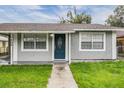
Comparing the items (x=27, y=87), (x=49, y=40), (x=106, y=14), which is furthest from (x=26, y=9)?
(x=27, y=87)

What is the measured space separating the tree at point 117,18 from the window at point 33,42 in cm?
3759

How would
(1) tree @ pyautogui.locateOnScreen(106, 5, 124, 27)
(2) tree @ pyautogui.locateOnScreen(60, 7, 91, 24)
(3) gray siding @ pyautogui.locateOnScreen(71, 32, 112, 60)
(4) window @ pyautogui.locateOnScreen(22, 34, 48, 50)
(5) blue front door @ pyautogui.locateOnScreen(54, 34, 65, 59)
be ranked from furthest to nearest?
1. (1) tree @ pyautogui.locateOnScreen(106, 5, 124, 27)
2. (2) tree @ pyautogui.locateOnScreen(60, 7, 91, 24)
3. (5) blue front door @ pyautogui.locateOnScreen(54, 34, 65, 59)
4. (3) gray siding @ pyautogui.locateOnScreen(71, 32, 112, 60)
5. (4) window @ pyautogui.locateOnScreen(22, 34, 48, 50)

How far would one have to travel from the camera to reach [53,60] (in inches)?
765

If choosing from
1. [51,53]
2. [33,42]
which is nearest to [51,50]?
[51,53]

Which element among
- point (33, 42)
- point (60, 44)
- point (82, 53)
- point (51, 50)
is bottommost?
point (82, 53)

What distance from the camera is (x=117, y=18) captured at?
56.4 m

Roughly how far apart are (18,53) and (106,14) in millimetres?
42294

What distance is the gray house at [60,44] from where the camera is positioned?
1919 centimetres

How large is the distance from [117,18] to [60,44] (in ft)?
126

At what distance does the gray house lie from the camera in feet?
63.0

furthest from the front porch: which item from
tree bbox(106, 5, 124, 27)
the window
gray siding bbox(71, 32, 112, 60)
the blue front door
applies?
tree bbox(106, 5, 124, 27)

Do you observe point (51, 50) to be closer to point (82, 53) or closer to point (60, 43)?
point (60, 43)

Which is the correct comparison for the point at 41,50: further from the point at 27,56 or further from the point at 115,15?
the point at 115,15

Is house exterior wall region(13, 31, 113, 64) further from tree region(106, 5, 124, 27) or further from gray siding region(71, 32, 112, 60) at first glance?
tree region(106, 5, 124, 27)
